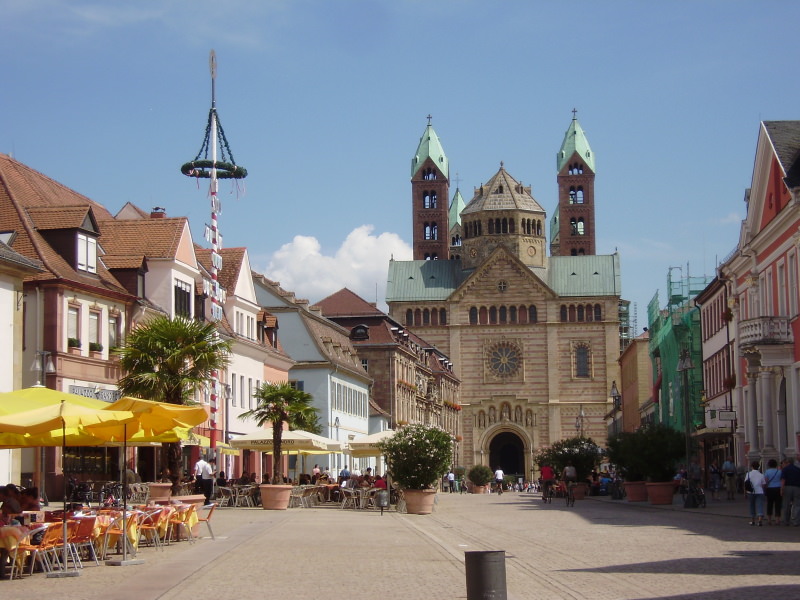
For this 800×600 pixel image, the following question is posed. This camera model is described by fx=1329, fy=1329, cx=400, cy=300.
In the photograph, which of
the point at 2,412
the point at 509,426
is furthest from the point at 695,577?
the point at 509,426

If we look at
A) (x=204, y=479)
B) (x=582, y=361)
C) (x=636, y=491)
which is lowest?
(x=636, y=491)

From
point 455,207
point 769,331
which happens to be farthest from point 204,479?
point 455,207

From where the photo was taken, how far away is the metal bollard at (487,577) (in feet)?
39.3

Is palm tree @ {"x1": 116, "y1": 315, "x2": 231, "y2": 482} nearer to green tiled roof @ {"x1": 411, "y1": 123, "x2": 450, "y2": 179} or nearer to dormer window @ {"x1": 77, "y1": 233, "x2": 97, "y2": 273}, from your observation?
dormer window @ {"x1": 77, "y1": 233, "x2": 97, "y2": 273}

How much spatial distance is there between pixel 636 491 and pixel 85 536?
29626 millimetres

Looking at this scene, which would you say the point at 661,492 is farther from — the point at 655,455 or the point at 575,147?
the point at 575,147

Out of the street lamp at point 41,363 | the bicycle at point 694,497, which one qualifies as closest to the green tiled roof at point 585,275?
the bicycle at point 694,497

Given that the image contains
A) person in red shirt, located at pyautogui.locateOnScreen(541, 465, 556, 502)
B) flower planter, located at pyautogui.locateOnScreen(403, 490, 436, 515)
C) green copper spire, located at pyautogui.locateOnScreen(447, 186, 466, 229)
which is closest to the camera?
flower planter, located at pyautogui.locateOnScreen(403, 490, 436, 515)

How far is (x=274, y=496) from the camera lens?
39344mm

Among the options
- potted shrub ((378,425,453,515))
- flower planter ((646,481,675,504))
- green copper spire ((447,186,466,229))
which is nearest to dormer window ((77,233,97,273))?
potted shrub ((378,425,453,515))

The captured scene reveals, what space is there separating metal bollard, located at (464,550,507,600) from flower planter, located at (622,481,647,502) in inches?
1327

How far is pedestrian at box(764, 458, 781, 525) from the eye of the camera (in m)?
26.6

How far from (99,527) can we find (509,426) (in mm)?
104180

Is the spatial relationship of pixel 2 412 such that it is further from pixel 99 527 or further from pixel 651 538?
pixel 651 538
